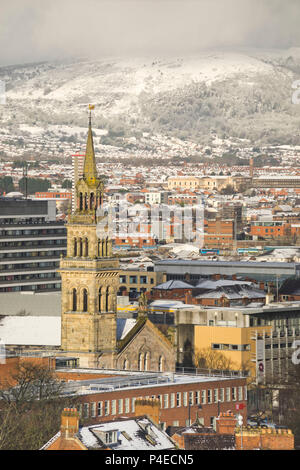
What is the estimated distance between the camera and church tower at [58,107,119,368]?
4622cm

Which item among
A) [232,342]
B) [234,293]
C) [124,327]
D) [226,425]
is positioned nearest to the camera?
[226,425]

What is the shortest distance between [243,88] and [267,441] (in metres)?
170

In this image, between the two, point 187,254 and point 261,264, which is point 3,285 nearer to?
point 261,264

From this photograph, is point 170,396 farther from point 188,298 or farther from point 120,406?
point 188,298

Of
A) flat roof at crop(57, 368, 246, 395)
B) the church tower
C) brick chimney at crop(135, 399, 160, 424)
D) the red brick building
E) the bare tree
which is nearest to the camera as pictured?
the bare tree

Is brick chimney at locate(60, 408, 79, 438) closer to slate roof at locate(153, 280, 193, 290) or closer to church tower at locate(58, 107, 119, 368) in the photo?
church tower at locate(58, 107, 119, 368)

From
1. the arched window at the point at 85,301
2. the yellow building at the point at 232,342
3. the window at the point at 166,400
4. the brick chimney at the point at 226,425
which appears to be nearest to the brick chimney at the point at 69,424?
the brick chimney at the point at 226,425

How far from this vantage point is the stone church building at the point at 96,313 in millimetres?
46219

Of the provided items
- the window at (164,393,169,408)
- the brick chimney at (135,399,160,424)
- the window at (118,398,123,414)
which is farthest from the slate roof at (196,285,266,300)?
the brick chimney at (135,399,160,424)

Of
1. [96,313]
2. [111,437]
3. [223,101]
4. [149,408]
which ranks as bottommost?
[149,408]

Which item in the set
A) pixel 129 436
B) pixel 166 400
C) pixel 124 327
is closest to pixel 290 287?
pixel 124 327

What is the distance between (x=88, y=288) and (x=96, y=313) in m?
0.73

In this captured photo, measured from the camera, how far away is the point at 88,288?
153 feet
